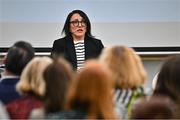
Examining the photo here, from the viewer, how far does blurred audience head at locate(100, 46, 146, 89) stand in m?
2.18

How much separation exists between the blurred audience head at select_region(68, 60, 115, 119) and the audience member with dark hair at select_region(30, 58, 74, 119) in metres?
0.09

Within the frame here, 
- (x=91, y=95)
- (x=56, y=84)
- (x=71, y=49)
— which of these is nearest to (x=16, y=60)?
(x=56, y=84)

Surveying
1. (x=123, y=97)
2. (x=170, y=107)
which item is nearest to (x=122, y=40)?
(x=123, y=97)

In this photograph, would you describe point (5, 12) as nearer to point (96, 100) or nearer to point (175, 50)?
point (175, 50)

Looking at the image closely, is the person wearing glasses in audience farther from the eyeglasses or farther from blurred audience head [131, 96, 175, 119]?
blurred audience head [131, 96, 175, 119]

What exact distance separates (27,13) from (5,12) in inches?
10.1

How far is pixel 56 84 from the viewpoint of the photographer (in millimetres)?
1878

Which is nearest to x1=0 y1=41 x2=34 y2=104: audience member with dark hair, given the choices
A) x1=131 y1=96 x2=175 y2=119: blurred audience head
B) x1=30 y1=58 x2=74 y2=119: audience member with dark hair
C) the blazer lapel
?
x1=30 y1=58 x2=74 y2=119: audience member with dark hair

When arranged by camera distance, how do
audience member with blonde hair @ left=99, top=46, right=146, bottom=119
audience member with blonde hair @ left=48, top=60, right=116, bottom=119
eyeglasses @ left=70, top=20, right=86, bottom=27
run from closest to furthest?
audience member with blonde hair @ left=48, top=60, right=116, bottom=119, audience member with blonde hair @ left=99, top=46, right=146, bottom=119, eyeglasses @ left=70, top=20, right=86, bottom=27

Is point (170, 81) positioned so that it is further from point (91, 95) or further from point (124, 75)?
point (91, 95)

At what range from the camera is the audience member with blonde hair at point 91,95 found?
5.64 feet

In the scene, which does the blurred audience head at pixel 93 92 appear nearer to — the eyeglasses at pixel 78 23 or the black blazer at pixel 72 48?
the black blazer at pixel 72 48

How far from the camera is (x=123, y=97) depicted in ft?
7.19

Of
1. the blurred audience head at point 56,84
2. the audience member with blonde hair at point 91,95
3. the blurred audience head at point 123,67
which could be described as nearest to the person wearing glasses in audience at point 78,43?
the blurred audience head at point 123,67
